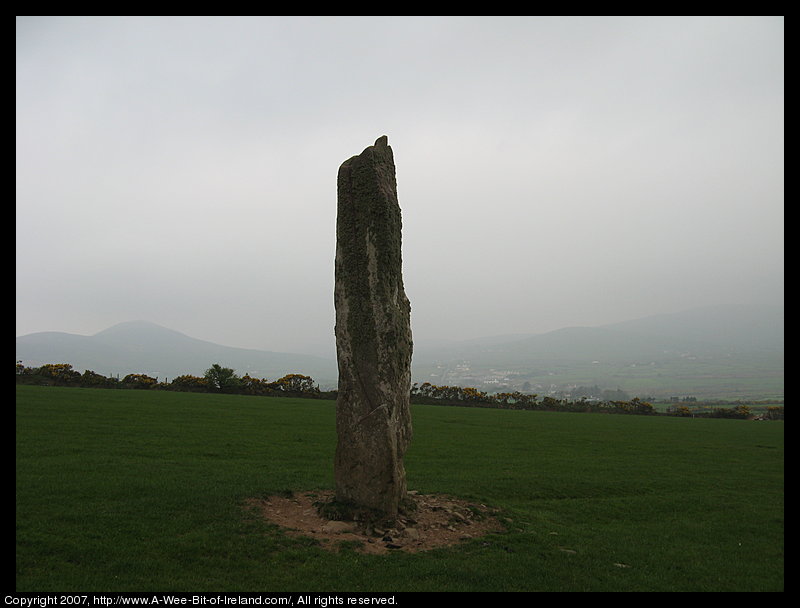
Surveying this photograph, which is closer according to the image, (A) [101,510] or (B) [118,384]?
(A) [101,510]

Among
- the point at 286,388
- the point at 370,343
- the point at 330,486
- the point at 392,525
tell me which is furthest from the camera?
the point at 286,388

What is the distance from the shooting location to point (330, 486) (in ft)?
37.0

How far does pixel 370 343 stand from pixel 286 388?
3278 cm

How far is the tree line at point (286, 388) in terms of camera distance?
3225cm

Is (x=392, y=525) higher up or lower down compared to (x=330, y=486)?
higher up

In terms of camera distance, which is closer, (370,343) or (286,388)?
(370,343)

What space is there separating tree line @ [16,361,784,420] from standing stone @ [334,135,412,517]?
96.8 ft

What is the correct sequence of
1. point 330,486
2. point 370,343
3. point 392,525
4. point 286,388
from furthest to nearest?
point 286,388, point 330,486, point 370,343, point 392,525

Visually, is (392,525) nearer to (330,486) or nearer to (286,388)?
(330,486)

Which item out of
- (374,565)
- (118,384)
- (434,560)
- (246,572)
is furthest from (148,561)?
(118,384)

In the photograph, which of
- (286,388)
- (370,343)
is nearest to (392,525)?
(370,343)
